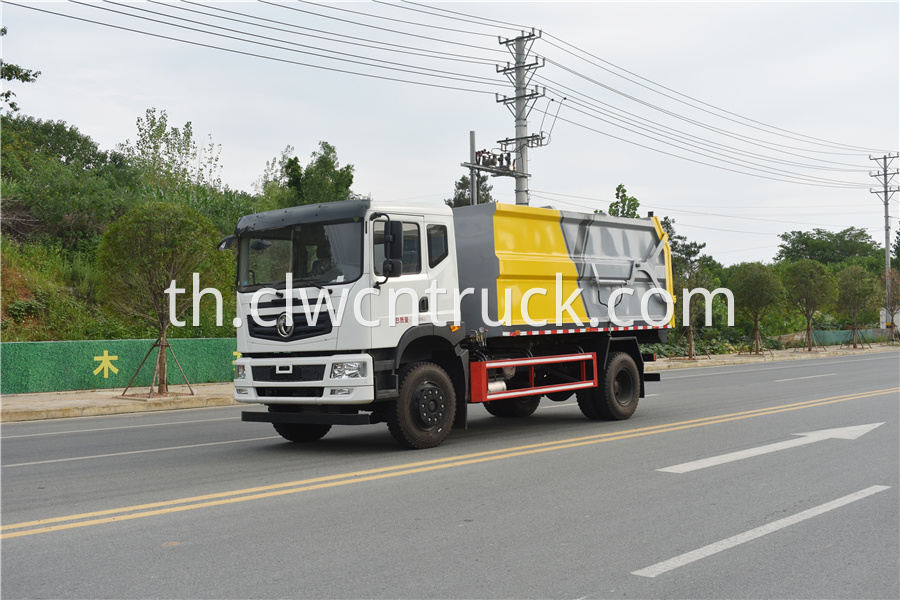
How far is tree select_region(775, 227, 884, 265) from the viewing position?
311ft

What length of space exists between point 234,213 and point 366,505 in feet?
92.4

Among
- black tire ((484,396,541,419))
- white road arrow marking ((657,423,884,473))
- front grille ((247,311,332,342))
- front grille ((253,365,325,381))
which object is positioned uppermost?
front grille ((247,311,332,342))

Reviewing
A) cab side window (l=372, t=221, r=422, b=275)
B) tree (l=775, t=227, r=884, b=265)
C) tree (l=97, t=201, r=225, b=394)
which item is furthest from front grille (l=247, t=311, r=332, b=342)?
tree (l=775, t=227, r=884, b=265)

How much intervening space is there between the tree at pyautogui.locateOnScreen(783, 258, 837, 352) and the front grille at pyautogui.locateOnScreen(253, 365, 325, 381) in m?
36.0

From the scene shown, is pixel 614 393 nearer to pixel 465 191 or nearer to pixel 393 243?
pixel 393 243

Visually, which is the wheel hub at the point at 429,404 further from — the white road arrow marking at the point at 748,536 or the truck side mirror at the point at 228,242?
the white road arrow marking at the point at 748,536

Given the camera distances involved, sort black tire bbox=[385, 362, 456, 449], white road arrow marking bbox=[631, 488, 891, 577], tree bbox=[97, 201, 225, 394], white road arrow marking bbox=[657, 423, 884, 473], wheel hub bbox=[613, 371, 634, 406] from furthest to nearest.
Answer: tree bbox=[97, 201, 225, 394]
wheel hub bbox=[613, 371, 634, 406]
black tire bbox=[385, 362, 456, 449]
white road arrow marking bbox=[657, 423, 884, 473]
white road arrow marking bbox=[631, 488, 891, 577]

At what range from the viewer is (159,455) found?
10094 millimetres

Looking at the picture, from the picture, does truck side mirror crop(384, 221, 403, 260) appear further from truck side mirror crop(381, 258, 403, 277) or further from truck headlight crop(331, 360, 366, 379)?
truck headlight crop(331, 360, 366, 379)

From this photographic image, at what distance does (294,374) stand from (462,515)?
3.81 meters

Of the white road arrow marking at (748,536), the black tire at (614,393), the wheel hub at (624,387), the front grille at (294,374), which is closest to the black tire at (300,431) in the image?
the front grille at (294,374)

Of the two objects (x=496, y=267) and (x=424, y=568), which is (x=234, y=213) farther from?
(x=424, y=568)

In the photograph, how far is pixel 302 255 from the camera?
33.3ft

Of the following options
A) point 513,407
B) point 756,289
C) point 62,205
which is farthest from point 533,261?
point 756,289
